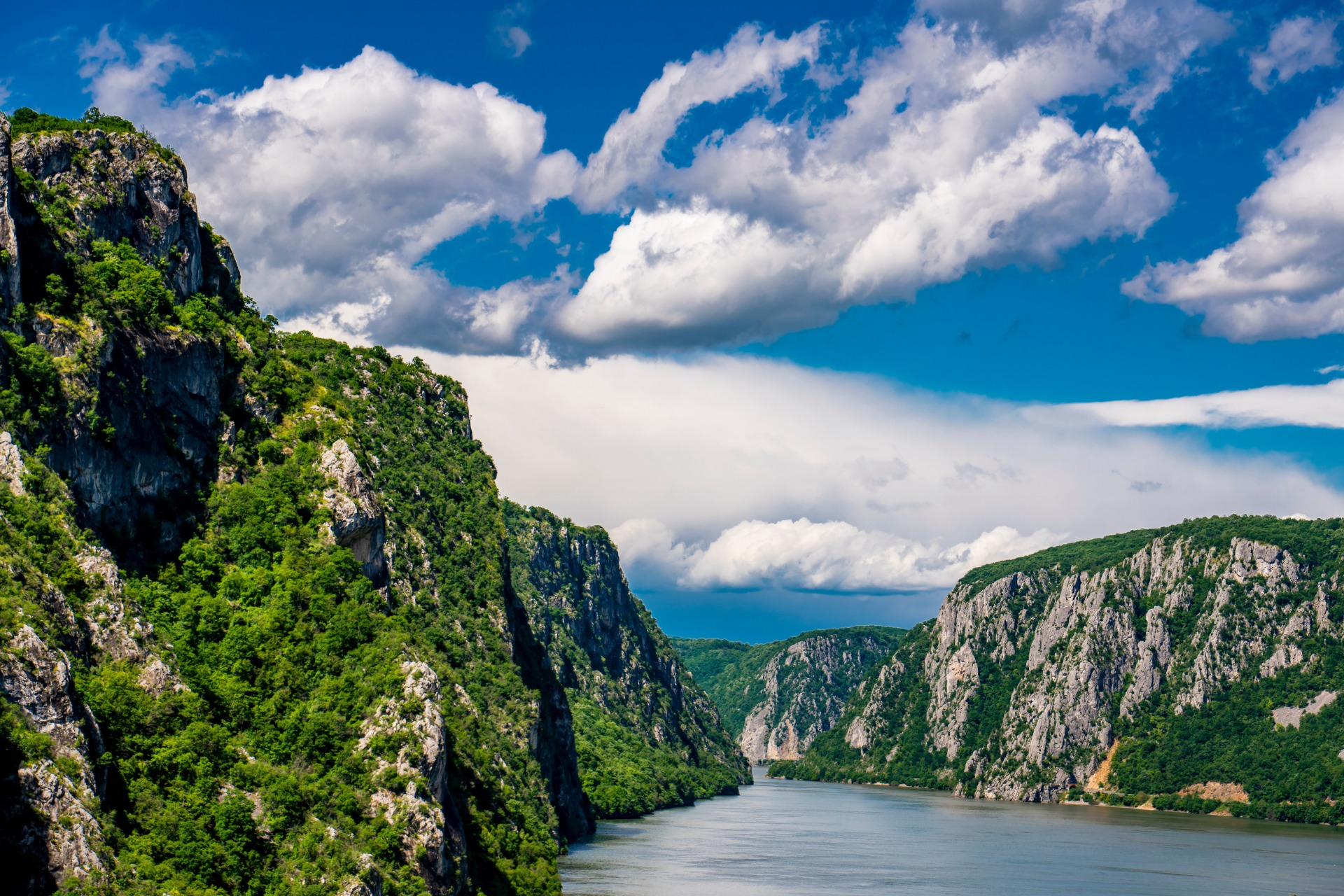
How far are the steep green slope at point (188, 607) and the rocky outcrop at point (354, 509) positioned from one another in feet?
0.86

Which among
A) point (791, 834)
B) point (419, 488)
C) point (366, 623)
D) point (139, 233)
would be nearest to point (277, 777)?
point (366, 623)

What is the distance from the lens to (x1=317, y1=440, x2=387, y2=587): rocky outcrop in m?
87.6

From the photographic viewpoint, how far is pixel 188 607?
244ft

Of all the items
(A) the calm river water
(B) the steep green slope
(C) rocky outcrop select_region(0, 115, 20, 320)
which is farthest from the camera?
(A) the calm river water

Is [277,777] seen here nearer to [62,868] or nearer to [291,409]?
[62,868]

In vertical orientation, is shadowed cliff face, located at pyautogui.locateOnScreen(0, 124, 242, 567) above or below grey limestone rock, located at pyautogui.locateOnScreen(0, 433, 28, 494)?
above

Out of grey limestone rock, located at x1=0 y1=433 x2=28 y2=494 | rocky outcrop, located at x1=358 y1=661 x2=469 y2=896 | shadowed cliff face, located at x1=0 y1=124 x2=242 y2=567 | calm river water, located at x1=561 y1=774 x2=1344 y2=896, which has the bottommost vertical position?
calm river water, located at x1=561 y1=774 x2=1344 y2=896

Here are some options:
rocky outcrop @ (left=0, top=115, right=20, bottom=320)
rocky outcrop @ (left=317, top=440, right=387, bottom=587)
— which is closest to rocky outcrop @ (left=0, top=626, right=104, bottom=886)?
rocky outcrop @ (left=0, top=115, right=20, bottom=320)

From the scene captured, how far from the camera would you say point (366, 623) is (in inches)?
3221

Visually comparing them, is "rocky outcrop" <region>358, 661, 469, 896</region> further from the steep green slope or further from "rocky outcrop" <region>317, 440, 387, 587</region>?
"rocky outcrop" <region>317, 440, 387, 587</region>

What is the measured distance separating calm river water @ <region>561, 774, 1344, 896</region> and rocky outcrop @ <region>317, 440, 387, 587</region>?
33400 millimetres

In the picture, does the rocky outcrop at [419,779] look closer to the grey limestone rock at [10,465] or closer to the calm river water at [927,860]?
the grey limestone rock at [10,465]

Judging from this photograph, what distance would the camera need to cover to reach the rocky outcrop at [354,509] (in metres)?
87.6

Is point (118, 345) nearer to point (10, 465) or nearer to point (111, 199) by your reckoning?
point (111, 199)
